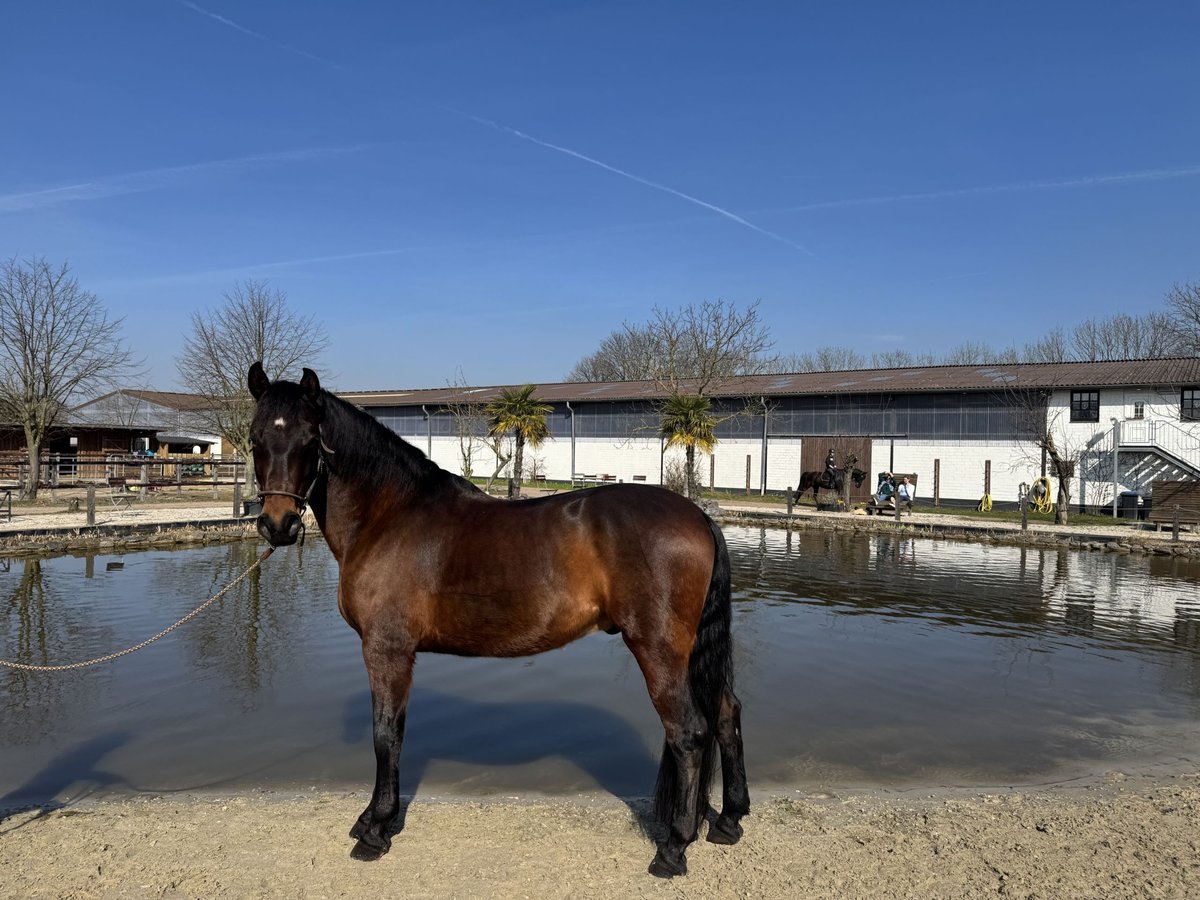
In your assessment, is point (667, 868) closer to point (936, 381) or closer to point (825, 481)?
point (825, 481)

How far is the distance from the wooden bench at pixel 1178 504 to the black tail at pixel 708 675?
20.5 meters

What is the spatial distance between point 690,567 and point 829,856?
4.75ft

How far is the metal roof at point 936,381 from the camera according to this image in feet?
85.7

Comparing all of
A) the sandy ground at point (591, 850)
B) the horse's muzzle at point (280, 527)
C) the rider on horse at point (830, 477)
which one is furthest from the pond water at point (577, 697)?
the rider on horse at point (830, 477)

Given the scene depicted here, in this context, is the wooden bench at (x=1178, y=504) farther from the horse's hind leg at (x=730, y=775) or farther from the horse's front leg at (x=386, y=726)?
the horse's front leg at (x=386, y=726)

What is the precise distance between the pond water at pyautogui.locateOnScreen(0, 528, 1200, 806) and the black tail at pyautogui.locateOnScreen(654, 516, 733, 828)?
0.94 m

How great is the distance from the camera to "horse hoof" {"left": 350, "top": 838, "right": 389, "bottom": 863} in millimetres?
3521

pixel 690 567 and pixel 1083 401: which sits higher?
pixel 1083 401

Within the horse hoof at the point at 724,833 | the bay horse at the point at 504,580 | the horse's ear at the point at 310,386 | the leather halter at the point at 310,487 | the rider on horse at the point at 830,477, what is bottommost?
the horse hoof at the point at 724,833

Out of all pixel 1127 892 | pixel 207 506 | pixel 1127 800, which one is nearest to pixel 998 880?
pixel 1127 892

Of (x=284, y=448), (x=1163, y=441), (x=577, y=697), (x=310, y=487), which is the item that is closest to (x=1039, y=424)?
(x=1163, y=441)

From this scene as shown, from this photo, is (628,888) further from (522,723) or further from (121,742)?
(121,742)

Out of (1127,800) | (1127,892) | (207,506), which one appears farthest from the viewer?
(207,506)

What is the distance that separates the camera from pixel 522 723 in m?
5.83
